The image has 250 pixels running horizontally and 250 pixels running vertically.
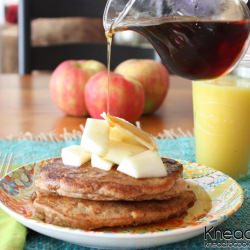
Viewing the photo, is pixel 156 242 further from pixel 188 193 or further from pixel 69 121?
pixel 69 121

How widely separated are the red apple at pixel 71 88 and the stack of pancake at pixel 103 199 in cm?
77

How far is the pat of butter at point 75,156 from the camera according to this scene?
857 mm

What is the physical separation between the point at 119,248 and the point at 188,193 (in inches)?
7.9

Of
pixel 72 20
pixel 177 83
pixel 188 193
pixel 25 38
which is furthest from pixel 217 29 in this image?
pixel 72 20

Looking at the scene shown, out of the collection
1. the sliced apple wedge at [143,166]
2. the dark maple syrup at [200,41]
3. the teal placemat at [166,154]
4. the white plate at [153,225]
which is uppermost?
the dark maple syrup at [200,41]

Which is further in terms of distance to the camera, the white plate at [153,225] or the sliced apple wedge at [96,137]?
the sliced apple wedge at [96,137]

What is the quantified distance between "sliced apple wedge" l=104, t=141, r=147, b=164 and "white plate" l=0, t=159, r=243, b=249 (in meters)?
0.12

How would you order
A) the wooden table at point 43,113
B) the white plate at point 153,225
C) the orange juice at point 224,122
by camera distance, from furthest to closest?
1. the wooden table at point 43,113
2. the orange juice at point 224,122
3. the white plate at point 153,225

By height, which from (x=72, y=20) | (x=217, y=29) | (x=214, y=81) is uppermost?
(x=217, y=29)

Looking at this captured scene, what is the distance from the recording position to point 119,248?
0.72 m

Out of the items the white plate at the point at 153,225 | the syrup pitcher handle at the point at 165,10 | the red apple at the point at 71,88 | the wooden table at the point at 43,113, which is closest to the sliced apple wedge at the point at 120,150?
the white plate at the point at 153,225

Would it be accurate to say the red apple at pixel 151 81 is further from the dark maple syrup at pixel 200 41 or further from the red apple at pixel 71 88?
the dark maple syrup at pixel 200 41

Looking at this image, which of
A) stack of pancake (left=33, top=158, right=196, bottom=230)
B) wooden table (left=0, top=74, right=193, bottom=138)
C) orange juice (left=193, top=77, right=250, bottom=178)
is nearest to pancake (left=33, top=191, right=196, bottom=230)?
stack of pancake (left=33, top=158, right=196, bottom=230)

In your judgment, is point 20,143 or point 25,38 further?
point 25,38
